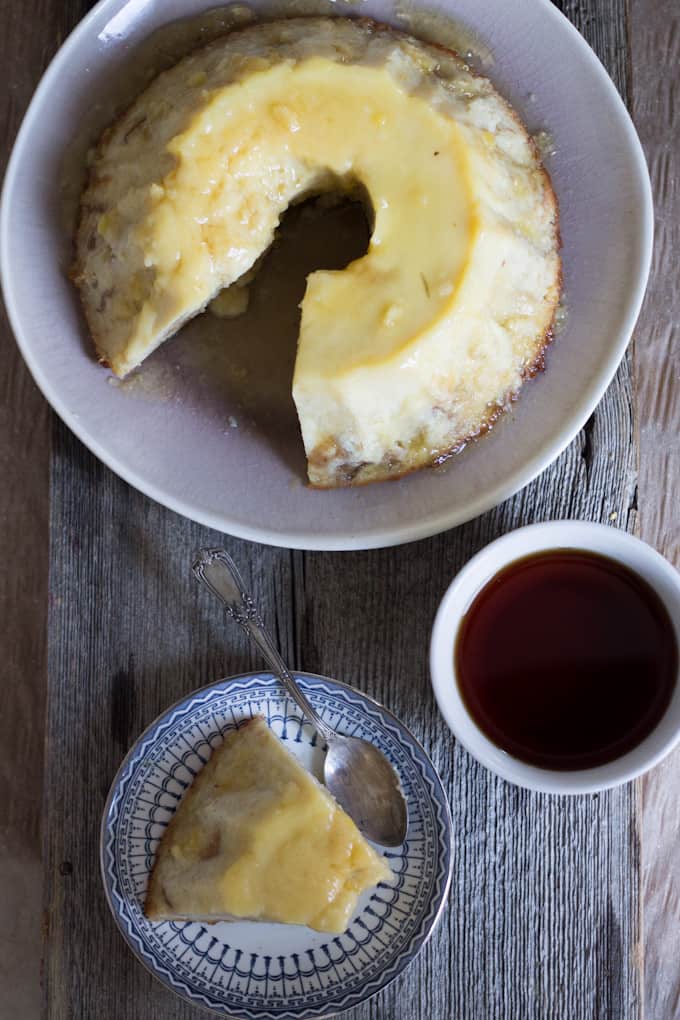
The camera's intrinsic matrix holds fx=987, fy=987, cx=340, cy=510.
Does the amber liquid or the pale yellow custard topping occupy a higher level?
the pale yellow custard topping

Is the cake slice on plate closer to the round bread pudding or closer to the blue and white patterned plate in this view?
the blue and white patterned plate

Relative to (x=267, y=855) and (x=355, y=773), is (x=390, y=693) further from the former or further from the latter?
(x=267, y=855)

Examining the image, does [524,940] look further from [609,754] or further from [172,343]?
[172,343]

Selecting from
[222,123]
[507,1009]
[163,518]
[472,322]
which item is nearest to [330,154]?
[222,123]

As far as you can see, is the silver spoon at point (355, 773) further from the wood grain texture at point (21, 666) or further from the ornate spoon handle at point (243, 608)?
the wood grain texture at point (21, 666)

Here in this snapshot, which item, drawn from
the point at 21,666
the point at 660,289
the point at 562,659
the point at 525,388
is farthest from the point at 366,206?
the point at 21,666

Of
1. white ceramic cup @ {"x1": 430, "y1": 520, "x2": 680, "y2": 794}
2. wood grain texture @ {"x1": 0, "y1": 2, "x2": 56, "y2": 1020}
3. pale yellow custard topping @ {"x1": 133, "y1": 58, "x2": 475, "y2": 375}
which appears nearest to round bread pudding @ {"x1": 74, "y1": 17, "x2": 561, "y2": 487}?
pale yellow custard topping @ {"x1": 133, "y1": 58, "x2": 475, "y2": 375}
